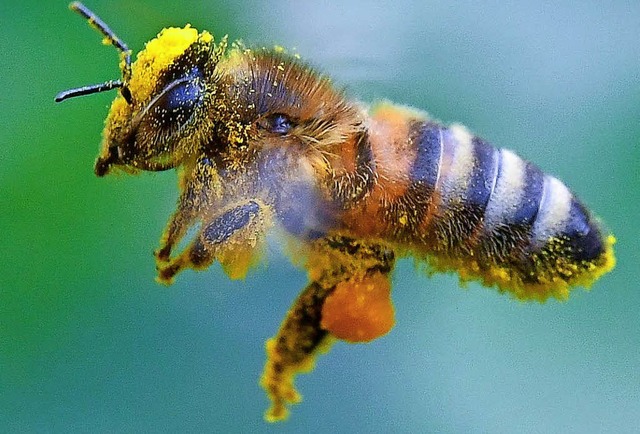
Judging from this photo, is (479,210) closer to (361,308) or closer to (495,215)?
(495,215)

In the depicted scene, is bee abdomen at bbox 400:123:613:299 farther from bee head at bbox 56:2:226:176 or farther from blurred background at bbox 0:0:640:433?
blurred background at bbox 0:0:640:433

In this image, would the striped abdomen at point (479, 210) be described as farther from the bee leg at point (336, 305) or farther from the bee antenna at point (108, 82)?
the bee antenna at point (108, 82)

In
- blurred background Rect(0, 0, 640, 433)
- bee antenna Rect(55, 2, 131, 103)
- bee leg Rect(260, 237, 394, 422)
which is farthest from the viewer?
blurred background Rect(0, 0, 640, 433)

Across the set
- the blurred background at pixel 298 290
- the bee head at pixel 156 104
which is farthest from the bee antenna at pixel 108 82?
the blurred background at pixel 298 290

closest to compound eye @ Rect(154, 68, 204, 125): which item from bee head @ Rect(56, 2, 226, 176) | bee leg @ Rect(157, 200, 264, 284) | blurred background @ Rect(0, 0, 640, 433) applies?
bee head @ Rect(56, 2, 226, 176)

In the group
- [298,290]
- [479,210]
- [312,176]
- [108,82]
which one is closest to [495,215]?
[479,210]

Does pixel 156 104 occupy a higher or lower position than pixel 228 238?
higher

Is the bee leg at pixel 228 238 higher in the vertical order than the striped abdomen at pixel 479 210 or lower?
lower

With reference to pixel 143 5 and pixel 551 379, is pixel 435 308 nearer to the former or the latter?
pixel 551 379
